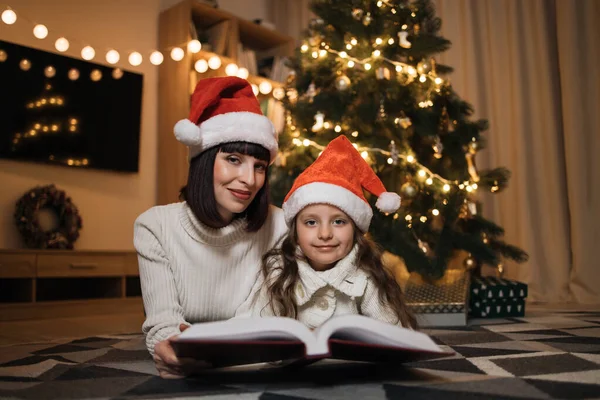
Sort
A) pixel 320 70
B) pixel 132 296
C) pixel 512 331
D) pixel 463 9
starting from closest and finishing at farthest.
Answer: pixel 512 331
pixel 320 70
pixel 132 296
pixel 463 9

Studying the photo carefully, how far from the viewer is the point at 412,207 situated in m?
2.25

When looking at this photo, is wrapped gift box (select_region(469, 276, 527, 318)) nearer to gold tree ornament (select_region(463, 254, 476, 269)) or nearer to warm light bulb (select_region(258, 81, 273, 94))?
gold tree ornament (select_region(463, 254, 476, 269))

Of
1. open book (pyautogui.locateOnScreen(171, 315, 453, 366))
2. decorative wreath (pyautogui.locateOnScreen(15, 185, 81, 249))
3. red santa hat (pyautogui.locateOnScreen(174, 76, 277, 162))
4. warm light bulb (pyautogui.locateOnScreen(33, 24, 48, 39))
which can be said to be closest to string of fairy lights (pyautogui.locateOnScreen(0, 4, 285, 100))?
warm light bulb (pyautogui.locateOnScreen(33, 24, 48, 39))

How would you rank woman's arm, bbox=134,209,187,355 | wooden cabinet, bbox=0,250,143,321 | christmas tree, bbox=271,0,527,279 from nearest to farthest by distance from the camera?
woman's arm, bbox=134,209,187,355 → christmas tree, bbox=271,0,527,279 → wooden cabinet, bbox=0,250,143,321

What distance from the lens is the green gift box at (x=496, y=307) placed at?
7.57 ft

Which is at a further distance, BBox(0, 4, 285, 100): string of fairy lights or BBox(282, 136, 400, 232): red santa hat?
BBox(0, 4, 285, 100): string of fairy lights

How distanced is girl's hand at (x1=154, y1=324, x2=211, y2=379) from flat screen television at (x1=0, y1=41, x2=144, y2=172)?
2323mm

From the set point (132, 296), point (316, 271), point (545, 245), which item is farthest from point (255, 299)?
point (545, 245)

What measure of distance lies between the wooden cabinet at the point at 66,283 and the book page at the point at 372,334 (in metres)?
2.28

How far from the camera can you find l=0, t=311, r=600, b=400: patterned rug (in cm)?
89

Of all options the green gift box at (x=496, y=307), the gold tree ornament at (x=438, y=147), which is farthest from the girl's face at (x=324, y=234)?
the green gift box at (x=496, y=307)

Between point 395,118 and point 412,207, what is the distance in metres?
0.36

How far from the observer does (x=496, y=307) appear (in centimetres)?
233

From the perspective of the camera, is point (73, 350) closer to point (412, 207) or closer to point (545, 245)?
point (412, 207)
